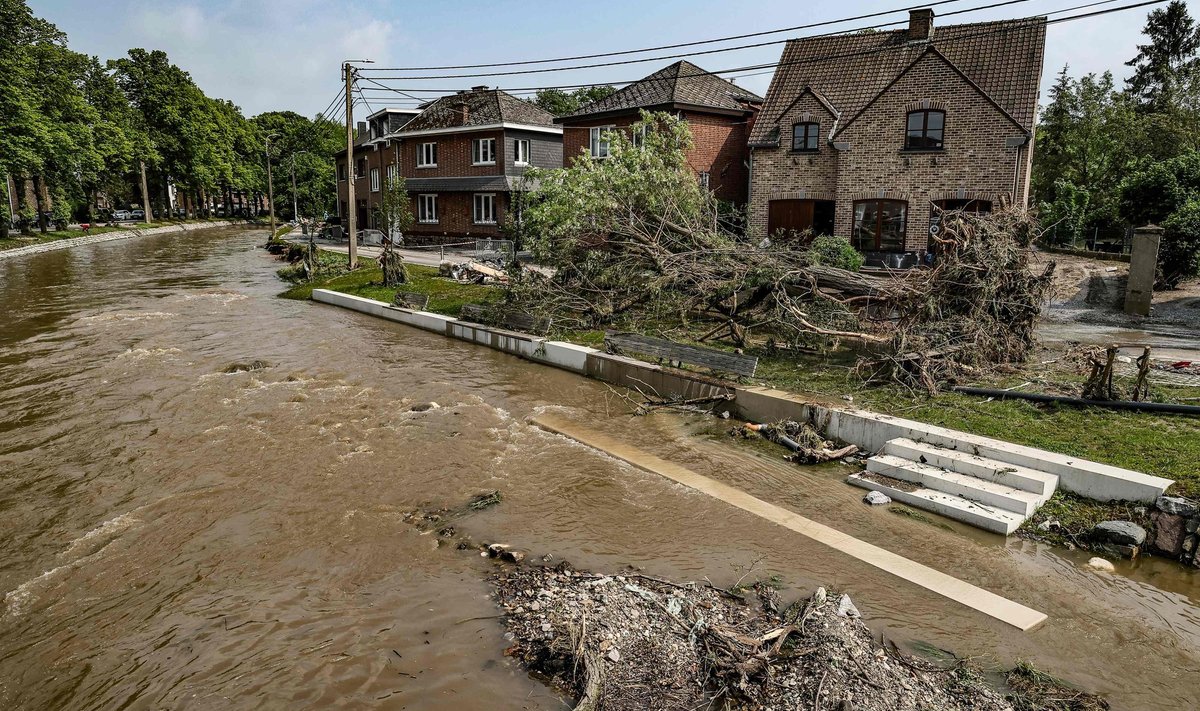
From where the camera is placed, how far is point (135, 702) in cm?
539

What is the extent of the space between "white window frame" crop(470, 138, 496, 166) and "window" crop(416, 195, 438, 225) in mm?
3632

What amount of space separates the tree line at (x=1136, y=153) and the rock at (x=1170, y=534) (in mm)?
14353

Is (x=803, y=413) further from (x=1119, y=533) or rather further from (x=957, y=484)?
(x=1119, y=533)

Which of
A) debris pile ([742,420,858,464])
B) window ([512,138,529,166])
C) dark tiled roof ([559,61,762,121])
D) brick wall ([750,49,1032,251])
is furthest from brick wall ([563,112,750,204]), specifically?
debris pile ([742,420,858,464])

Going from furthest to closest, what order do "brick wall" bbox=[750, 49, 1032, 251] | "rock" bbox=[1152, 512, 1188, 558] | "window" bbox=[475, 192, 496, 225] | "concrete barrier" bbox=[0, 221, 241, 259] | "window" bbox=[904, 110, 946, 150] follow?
"concrete barrier" bbox=[0, 221, 241, 259], "window" bbox=[475, 192, 496, 225], "window" bbox=[904, 110, 946, 150], "brick wall" bbox=[750, 49, 1032, 251], "rock" bbox=[1152, 512, 1188, 558]

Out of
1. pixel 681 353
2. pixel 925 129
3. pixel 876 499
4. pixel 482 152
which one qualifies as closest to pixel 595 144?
pixel 482 152

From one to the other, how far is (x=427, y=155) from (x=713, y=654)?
3857cm

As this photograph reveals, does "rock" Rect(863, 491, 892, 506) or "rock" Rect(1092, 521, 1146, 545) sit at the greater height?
"rock" Rect(1092, 521, 1146, 545)

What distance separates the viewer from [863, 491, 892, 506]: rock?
28.8 ft

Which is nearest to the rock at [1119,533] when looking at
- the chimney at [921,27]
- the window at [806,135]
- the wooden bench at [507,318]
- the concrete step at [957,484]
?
the concrete step at [957,484]

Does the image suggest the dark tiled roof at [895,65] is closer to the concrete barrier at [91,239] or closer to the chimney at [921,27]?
the chimney at [921,27]

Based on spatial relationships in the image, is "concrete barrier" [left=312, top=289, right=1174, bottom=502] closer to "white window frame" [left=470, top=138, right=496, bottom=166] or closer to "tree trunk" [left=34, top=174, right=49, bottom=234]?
"white window frame" [left=470, top=138, right=496, bottom=166]

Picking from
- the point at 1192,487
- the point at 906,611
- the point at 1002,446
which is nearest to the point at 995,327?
the point at 1002,446

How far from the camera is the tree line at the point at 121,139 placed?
38.3 meters
